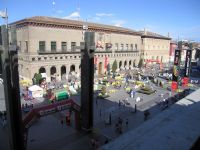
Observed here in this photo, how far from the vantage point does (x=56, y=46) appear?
144 feet

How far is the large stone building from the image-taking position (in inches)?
1586

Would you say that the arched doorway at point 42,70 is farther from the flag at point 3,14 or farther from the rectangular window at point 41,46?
the flag at point 3,14

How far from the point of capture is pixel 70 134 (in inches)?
762

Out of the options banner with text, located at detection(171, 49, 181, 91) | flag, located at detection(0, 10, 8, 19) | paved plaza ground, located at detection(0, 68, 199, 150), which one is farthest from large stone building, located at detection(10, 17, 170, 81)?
flag, located at detection(0, 10, 8, 19)

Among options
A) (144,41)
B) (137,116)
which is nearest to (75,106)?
(137,116)

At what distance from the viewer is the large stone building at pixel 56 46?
40.3 metres

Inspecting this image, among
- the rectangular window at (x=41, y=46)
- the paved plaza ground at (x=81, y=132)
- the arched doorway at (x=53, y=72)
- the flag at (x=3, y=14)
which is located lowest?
the paved plaza ground at (x=81, y=132)

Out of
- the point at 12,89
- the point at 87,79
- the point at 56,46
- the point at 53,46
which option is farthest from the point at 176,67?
the point at 12,89

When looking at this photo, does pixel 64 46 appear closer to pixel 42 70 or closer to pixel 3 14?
pixel 42 70

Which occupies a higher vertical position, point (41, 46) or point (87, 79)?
point (41, 46)

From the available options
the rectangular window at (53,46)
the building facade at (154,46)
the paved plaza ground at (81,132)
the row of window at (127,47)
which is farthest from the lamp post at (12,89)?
the building facade at (154,46)

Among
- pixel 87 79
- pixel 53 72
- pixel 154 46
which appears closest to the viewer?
pixel 87 79

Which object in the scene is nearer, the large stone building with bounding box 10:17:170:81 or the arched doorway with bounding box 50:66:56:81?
the large stone building with bounding box 10:17:170:81

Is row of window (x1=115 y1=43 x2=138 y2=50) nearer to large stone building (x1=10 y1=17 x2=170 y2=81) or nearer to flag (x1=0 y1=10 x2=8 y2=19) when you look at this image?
large stone building (x1=10 y1=17 x2=170 y2=81)
